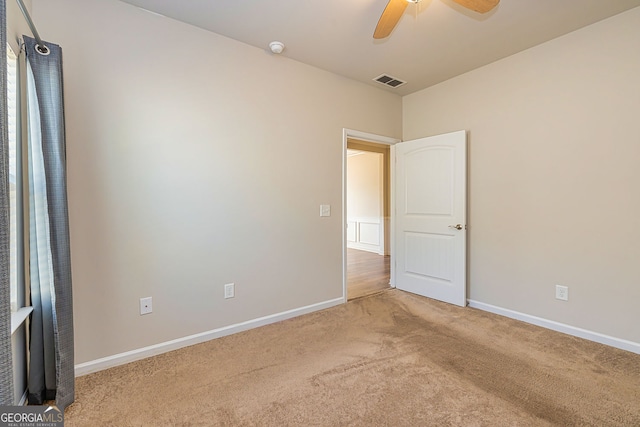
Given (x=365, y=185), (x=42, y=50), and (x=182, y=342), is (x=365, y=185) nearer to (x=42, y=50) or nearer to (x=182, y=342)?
(x=182, y=342)

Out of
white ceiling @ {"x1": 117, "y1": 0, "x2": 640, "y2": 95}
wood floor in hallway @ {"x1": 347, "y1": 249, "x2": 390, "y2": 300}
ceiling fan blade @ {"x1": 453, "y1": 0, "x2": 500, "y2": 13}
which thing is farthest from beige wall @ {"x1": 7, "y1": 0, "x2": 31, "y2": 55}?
wood floor in hallway @ {"x1": 347, "y1": 249, "x2": 390, "y2": 300}

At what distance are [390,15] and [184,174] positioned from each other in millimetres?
1885

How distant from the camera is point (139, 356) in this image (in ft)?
7.14

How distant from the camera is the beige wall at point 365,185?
6980 millimetres

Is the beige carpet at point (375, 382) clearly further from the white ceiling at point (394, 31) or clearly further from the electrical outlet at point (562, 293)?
the white ceiling at point (394, 31)

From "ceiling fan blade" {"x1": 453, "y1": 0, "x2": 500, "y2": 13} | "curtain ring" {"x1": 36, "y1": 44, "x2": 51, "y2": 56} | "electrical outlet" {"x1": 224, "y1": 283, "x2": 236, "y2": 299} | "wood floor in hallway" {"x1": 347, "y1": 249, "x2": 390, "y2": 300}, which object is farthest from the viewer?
"wood floor in hallway" {"x1": 347, "y1": 249, "x2": 390, "y2": 300}

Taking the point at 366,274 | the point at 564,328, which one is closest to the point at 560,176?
the point at 564,328

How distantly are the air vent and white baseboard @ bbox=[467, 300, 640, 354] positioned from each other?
2678 mm

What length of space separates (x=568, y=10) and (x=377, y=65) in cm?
154

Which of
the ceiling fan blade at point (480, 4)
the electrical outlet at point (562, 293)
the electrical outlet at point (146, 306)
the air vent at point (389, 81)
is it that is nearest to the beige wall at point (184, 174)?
the electrical outlet at point (146, 306)

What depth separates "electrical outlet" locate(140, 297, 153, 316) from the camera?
2197mm

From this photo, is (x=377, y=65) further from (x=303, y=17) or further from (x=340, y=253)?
(x=340, y=253)

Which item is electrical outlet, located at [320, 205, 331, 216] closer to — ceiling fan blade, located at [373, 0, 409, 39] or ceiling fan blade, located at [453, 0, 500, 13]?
ceiling fan blade, located at [373, 0, 409, 39]

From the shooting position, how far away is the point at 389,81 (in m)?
3.44
